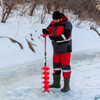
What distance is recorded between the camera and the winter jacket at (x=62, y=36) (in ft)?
10.3

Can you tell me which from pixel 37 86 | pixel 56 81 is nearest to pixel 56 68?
pixel 56 81

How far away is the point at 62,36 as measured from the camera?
3.12 meters

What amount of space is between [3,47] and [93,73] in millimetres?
3327

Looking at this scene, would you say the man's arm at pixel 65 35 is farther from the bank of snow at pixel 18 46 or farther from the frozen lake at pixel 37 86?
the bank of snow at pixel 18 46

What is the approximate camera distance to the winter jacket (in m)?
3.13

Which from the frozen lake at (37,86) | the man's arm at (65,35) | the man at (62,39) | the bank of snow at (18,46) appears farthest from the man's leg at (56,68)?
the bank of snow at (18,46)

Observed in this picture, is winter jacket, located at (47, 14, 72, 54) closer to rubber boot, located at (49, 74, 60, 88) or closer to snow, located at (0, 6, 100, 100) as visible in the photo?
rubber boot, located at (49, 74, 60, 88)

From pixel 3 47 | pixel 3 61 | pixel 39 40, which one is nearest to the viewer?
pixel 3 61

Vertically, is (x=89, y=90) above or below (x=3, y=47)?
below

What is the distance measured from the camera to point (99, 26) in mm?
16844

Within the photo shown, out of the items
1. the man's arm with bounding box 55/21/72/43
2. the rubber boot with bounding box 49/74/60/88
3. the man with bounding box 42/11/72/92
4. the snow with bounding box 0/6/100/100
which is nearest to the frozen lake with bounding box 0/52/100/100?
the snow with bounding box 0/6/100/100

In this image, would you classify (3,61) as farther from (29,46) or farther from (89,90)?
(89,90)

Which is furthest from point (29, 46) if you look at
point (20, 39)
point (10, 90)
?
point (10, 90)

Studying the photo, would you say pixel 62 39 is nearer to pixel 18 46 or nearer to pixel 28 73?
pixel 28 73
